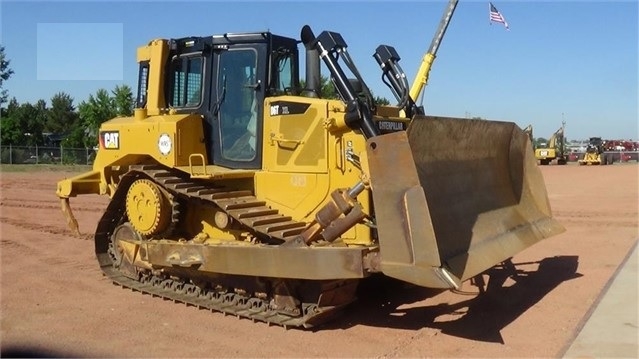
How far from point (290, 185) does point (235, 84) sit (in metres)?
1.35

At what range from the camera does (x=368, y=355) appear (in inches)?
231

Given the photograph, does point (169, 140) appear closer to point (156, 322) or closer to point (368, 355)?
point (156, 322)

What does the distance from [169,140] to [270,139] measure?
120cm

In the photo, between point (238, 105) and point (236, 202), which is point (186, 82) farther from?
point (236, 202)

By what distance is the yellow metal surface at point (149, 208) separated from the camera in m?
7.57

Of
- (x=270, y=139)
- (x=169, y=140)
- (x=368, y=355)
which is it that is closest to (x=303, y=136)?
(x=270, y=139)

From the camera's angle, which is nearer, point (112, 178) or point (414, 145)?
point (414, 145)

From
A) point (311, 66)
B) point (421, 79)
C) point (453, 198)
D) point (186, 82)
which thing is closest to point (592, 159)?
point (421, 79)

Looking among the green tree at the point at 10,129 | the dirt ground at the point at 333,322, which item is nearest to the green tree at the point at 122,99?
the green tree at the point at 10,129

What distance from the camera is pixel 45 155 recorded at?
4238cm

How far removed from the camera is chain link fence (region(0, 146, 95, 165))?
40656 mm

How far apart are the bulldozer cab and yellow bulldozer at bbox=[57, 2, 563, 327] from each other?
2 centimetres

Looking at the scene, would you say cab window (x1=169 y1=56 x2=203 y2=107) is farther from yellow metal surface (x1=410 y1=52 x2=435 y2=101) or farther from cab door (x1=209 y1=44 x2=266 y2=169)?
yellow metal surface (x1=410 y1=52 x2=435 y2=101)

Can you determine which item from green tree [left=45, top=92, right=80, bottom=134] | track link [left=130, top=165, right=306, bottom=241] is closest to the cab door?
track link [left=130, top=165, right=306, bottom=241]
